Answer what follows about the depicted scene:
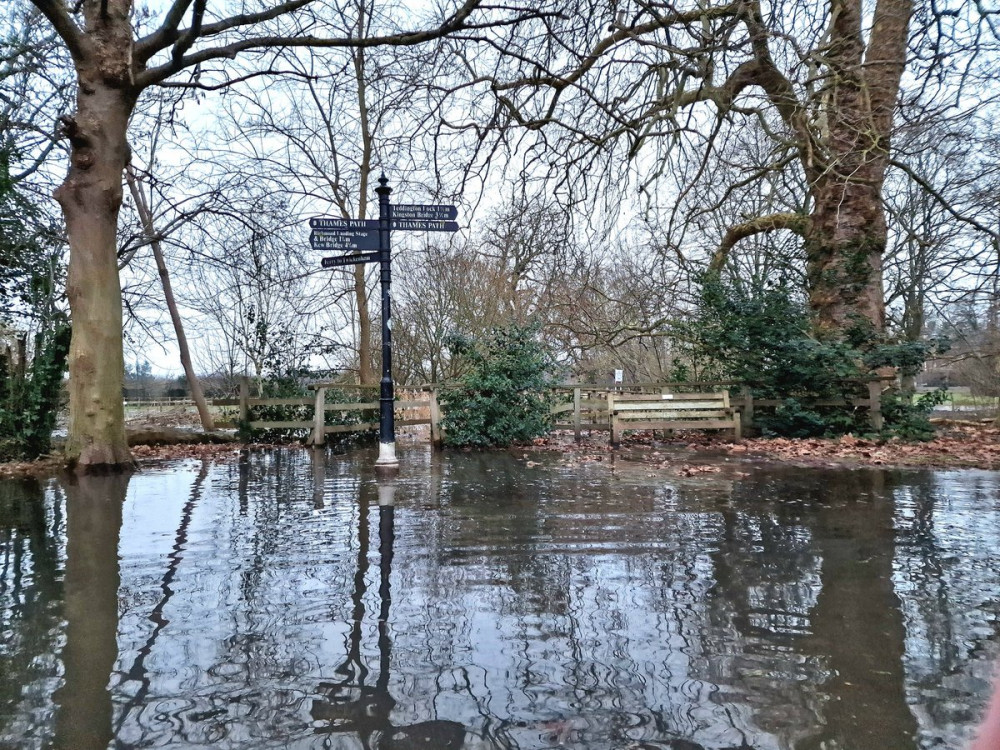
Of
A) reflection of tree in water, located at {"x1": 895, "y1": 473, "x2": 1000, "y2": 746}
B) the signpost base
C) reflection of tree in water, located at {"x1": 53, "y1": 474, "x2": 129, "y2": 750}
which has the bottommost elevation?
reflection of tree in water, located at {"x1": 895, "y1": 473, "x2": 1000, "y2": 746}

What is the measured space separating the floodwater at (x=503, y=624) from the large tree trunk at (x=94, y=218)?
124 inches

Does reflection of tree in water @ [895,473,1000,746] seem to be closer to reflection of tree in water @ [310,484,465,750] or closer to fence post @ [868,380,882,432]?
reflection of tree in water @ [310,484,465,750]

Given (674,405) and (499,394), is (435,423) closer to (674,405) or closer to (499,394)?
(499,394)

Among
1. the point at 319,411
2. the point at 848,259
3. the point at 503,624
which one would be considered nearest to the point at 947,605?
the point at 503,624

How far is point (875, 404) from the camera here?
44.7 ft

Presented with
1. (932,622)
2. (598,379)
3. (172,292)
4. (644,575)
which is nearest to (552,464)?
(644,575)

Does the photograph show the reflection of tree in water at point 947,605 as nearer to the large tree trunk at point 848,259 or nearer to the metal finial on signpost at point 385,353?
the metal finial on signpost at point 385,353

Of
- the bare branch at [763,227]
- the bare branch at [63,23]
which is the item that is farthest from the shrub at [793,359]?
the bare branch at [63,23]

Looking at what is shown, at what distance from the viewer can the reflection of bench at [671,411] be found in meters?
14.5

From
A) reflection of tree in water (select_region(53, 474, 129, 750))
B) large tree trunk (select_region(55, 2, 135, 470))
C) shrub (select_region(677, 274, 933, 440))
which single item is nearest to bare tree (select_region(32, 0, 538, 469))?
large tree trunk (select_region(55, 2, 135, 470))

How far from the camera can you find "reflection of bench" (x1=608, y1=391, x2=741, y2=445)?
47.4ft

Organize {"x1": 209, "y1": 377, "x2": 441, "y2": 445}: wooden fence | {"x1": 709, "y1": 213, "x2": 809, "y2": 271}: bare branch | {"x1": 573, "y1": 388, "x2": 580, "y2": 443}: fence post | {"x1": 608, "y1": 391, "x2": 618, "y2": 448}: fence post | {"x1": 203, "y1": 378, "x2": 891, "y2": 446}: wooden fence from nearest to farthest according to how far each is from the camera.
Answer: {"x1": 203, "y1": 378, "x2": 891, "y2": 446}: wooden fence → {"x1": 608, "y1": 391, "x2": 618, "y2": 448}: fence post → {"x1": 209, "y1": 377, "x2": 441, "y2": 445}: wooden fence → {"x1": 573, "y1": 388, "x2": 580, "y2": 443}: fence post → {"x1": 709, "y1": 213, "x2": 809, "y2": 271}: bare branch

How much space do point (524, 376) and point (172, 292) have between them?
40.6ft

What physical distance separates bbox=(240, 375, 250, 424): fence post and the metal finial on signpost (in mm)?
5715
